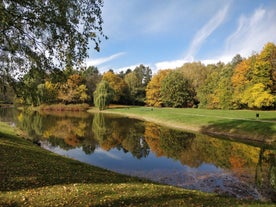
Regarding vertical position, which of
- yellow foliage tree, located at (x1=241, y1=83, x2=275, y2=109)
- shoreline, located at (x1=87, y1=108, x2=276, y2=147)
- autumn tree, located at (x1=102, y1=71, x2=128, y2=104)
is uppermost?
autumn tree, located at (x1=102, y1=71, x2=128, y2=104)

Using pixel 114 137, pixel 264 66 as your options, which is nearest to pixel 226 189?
pixel 114 137

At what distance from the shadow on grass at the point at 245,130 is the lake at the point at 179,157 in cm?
156

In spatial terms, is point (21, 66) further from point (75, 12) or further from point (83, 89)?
point (83, 89)

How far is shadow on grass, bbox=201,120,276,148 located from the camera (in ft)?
91.4

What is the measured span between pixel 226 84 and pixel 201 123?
33.1 meters

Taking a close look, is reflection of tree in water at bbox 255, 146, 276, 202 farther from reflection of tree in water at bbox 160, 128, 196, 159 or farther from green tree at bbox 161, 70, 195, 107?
Answer: green tree at bbox 161, 70, 195, 107

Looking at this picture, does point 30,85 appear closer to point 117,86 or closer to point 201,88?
point 201,88

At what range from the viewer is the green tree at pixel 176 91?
82.7m

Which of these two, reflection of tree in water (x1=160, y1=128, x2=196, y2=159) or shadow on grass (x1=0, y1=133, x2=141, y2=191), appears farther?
reflection of tree in water (x1=160, y1=128, x2=196, y2=159)

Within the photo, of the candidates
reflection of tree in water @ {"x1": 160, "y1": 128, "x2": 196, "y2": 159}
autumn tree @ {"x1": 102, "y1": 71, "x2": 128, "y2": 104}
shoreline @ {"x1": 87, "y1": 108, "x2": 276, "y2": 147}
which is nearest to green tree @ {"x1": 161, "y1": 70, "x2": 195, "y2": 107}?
autumn tree @ {"x1": 102, "y1": 71, "x2": 128, "y2": 104}

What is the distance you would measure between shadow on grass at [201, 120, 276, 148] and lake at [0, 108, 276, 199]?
61.5 inches

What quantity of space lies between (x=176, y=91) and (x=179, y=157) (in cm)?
6047

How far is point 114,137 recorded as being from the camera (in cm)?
3369

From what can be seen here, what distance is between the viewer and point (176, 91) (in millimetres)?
82812
